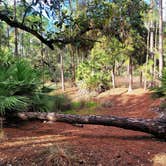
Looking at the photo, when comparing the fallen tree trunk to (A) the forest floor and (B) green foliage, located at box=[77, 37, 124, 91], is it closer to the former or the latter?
(A) the forest floor

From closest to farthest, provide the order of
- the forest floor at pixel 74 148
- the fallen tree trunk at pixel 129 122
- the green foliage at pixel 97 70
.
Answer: the forest floor at pixel 74 148 < the fallen tree trunk at pixel 129 122 < the green foliage at pixel 97 70

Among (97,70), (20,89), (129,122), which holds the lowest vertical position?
(129,122)

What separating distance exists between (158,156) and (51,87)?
16.8 ft

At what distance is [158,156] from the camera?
5.19 m

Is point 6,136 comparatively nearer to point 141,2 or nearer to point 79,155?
point 79,155

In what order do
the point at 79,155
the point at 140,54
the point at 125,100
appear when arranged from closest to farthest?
1. the point at 79,155
2. the point at 125,100
3. the point at 140,54

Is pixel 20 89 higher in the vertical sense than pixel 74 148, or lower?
higher

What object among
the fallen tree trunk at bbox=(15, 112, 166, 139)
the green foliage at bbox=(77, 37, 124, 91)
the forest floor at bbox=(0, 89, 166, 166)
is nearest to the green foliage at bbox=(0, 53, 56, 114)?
the forest floor at bbox=(0, 89, 166, 166)

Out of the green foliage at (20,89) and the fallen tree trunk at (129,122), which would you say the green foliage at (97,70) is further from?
the fallen tree trunk at (129,122)

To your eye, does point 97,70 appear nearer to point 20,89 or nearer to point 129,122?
point 20,89

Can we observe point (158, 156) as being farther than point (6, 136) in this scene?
No

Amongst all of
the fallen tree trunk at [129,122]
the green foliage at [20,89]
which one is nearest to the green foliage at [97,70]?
the green foliage at [20,89]

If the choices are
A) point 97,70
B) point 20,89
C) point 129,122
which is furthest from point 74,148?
point 97,70

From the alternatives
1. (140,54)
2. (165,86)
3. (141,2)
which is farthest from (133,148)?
(140,54)
